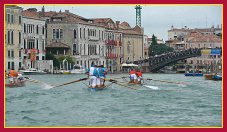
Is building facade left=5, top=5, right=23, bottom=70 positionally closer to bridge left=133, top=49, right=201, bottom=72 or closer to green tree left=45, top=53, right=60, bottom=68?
green tree left=45, top=53, right=60, bottom=68

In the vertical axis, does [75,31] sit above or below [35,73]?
above

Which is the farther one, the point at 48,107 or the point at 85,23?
the point at 85,23

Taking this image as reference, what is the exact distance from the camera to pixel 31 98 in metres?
18.5

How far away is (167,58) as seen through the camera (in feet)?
199

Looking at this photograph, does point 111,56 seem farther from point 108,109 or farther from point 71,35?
point 108,109

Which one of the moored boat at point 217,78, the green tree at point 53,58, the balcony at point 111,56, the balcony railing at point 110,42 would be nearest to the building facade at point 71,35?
the green tree at point 53,58

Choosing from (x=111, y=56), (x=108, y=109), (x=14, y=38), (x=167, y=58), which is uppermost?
(x=14, y=38)

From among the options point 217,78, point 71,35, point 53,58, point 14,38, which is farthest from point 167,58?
point 217,78

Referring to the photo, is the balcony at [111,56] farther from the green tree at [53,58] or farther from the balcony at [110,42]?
the green tree at [53,58]

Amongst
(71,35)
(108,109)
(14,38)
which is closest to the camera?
(108,109)

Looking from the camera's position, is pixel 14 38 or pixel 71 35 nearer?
pixel 14 38

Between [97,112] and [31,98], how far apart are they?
4.05 m

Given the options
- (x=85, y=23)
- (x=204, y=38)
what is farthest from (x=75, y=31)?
(x=204, y=38)

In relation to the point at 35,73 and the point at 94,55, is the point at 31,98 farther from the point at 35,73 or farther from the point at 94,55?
the point at 94,55
